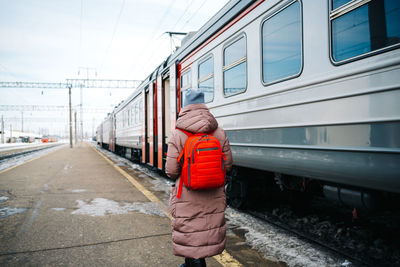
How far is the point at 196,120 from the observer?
214 centimetres

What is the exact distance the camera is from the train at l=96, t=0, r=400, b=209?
2273mm

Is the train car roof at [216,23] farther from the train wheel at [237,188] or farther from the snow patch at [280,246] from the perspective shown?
the snow patch at [280,246]

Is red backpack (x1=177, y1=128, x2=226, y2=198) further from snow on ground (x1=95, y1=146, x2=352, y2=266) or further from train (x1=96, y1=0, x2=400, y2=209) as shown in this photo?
snow on ground (x1=95, y1=146, x2=352, y2=266)

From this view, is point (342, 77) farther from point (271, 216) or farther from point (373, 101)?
point (271, 216)

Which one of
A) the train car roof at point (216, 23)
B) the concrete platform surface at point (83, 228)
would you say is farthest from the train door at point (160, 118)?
the train car roof at point (216, 23)

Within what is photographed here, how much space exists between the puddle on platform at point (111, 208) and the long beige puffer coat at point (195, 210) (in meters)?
2.64

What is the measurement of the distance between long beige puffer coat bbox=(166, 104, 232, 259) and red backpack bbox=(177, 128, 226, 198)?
0.09 metres

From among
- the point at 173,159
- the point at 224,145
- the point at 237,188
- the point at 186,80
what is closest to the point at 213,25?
the point at 186,80

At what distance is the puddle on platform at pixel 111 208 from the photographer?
481 centimetres

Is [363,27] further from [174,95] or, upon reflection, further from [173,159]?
[174,95]

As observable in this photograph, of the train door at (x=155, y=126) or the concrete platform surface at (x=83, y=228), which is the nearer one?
the concrete platform surface at (x=83, y=228)

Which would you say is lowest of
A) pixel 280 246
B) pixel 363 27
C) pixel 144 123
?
pixel 280 246

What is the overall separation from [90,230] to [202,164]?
264 cm

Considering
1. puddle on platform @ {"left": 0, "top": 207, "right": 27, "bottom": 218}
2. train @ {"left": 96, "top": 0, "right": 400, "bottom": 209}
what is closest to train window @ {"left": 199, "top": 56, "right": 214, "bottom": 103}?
train @ {"left": 96, "top": 0, "right": 400, "bottom": 209}
